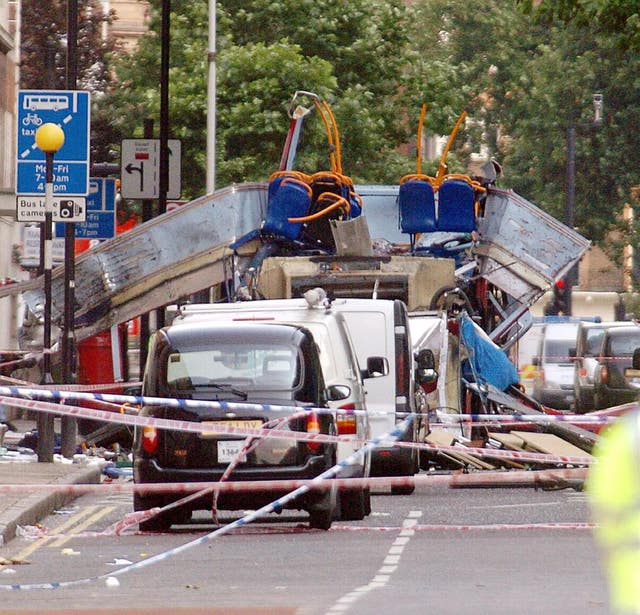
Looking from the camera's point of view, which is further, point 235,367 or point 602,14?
point 602,14

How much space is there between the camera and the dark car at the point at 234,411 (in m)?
12.7

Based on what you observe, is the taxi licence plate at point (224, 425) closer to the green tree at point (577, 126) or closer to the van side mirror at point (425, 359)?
the van side mirror at point (425, 359)

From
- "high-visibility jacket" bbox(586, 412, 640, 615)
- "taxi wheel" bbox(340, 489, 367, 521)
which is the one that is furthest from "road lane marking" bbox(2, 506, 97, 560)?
"high-visibility jacket" bbox(586, 412, 640, 615)

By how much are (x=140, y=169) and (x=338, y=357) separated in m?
13.0

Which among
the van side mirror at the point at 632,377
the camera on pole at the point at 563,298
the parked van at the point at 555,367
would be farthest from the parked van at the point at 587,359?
the camera on pole at the point at 563,298

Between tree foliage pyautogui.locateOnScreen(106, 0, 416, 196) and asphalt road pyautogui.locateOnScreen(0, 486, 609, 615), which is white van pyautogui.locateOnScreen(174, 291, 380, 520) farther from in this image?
tree foliage pyautogui.locateOnScreen(106, 0, 416, 196)

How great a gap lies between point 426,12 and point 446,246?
176ft

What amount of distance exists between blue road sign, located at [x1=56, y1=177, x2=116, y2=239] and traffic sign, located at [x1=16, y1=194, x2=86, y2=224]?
5.96 metres

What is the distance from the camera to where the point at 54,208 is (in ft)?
62.8

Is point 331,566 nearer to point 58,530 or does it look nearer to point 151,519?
point 151,519

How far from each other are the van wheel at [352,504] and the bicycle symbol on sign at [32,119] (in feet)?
22.5

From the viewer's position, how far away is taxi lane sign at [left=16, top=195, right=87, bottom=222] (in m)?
19.1

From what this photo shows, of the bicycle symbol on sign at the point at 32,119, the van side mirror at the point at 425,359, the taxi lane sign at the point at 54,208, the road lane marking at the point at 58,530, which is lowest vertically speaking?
the road lane marking at the point at 58,530

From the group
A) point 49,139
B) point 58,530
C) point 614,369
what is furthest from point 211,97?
point 58,530
